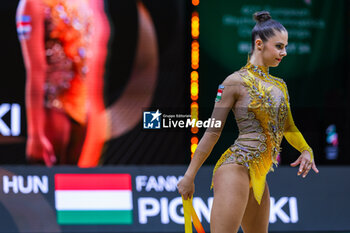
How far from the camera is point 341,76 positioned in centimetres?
612

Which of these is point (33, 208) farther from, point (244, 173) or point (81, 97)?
point (244, 173)

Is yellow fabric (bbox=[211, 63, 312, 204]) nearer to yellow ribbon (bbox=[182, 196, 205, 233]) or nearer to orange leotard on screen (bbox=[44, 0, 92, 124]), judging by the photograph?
yellow ribbon (bbox=[182, 196, 205, 233])

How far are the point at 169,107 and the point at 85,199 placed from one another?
1.18 metres

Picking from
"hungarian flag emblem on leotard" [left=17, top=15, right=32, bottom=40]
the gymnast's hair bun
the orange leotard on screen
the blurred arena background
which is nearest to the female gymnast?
the gymnast's hair bun

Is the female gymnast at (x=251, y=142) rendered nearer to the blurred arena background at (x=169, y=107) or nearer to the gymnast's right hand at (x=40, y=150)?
the blurred arena background at (x=169, y=107)

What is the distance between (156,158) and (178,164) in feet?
0.74

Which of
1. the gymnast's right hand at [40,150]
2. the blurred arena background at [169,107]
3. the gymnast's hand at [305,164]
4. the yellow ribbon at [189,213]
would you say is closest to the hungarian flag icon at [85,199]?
the blurred arena background at [169,107]

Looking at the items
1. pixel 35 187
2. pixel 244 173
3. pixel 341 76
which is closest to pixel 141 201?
pixel 35 187

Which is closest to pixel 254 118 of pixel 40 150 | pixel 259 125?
pixel 259 125

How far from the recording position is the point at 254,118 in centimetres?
342

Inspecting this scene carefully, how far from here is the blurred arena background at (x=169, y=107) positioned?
5926mm

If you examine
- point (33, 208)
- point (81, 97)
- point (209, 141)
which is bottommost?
point (33, 208)

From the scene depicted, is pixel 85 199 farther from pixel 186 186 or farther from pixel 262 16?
pixel 262 16

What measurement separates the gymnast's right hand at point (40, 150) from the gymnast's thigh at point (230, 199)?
9.64 feet
